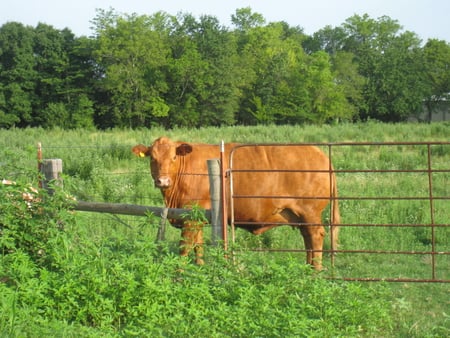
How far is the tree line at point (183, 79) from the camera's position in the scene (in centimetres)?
4978

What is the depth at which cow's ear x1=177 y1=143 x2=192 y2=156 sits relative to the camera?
7.75 m

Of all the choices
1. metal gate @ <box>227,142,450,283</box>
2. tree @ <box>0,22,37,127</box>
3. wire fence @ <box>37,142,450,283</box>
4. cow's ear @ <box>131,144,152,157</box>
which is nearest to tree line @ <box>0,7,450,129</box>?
tree @ <box>0,22,37,127</box>

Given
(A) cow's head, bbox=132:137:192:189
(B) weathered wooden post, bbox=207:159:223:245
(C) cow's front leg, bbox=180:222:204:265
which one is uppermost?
(A) cow's head, bbox=132:137:192:189

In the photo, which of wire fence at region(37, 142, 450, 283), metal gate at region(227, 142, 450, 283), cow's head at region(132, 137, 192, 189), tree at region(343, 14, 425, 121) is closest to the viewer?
metal gate at region(227, 142, 450, 283)

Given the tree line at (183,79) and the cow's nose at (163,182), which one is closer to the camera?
the cow's nose at (163,182)

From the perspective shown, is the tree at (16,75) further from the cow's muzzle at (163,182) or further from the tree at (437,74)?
the cow's muzzle at (163,182)

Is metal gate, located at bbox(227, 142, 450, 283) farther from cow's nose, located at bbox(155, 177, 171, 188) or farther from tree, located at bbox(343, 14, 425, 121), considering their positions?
tree, located at bbox(343, 14, 425, 121)

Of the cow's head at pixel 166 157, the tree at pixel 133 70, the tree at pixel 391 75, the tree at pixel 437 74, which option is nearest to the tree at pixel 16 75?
the tree at pixel 133 70

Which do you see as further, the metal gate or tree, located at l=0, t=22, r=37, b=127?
tree, located at l=0, t=22, r=37, b=127

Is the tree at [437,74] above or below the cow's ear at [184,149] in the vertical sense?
above

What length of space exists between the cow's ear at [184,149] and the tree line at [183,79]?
41.4 metres

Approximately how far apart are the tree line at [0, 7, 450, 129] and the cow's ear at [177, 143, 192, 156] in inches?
1631

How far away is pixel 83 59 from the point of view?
54.4 metres

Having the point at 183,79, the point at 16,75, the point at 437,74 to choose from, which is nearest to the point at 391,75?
the point at 437,74
